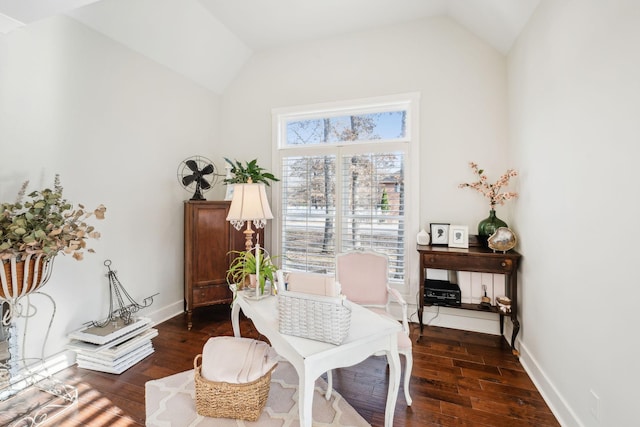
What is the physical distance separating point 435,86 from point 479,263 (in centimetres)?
198

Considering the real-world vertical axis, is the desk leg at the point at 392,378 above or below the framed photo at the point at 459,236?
below

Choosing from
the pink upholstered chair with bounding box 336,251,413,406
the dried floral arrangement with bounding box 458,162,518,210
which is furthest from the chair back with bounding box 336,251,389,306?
the dried floral arrangement with bounding box 458,162,518,210

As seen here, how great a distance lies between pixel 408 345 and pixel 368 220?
172cm

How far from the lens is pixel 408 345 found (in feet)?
6.23

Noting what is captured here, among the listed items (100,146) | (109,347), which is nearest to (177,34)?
(100,146)

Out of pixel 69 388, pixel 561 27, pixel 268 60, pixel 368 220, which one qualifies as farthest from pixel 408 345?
pixel 268 60

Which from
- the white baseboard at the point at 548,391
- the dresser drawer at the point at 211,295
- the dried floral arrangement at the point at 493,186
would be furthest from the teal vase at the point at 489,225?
the dresser drawer at the point at 211,295

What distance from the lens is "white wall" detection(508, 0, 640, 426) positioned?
127cm

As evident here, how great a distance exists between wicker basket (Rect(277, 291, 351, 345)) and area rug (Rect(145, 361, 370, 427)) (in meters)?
0.74

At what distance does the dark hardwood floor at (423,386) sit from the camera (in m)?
1.80

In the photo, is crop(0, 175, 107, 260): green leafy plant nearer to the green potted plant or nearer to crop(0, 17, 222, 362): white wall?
the green potted plant

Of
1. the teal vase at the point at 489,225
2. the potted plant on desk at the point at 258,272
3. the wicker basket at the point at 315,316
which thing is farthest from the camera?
the teal vase at the point at 489,225

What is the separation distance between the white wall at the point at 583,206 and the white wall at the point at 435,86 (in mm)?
576

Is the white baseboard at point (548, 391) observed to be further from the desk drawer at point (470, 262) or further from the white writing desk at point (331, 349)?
the white writing desk at point (331, 349)
